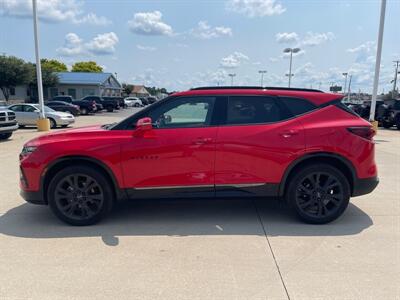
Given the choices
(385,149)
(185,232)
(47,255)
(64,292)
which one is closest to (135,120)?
(185,232)

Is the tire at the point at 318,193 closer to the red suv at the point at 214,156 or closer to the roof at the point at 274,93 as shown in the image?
the red suv at the point at 214,156

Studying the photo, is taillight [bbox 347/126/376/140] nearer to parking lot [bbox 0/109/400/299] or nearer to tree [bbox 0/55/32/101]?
parking lot [bbox 0/109/400/299]

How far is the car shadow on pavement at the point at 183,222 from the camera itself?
172 inches

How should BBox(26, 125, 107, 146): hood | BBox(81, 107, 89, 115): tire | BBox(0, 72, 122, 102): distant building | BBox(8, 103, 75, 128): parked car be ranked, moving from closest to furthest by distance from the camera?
BBox(26, 125, 107, 146): hood < BBox(8, 103, 75, 128): parked car < BBox(81, 107, 89, 115): tire < BBox(0, 72, 122, 102): distant building

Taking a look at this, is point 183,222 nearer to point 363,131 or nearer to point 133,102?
point 363,131

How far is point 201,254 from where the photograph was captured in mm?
3773

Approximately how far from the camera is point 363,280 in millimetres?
3240

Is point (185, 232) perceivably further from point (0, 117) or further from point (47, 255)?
point (0, 117)

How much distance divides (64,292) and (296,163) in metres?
3.03

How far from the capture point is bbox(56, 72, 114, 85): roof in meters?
57.7

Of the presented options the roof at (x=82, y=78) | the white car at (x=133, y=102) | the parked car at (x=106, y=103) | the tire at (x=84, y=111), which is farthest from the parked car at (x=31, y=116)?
the roof at (x=82, y=78)

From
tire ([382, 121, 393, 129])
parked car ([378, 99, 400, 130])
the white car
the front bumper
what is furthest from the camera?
the white car

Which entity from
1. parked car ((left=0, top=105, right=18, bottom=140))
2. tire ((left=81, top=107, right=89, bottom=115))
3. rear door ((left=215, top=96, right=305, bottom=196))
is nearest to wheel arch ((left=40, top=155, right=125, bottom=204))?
rear door ((left=215, top=96, right=305, bottom=196))

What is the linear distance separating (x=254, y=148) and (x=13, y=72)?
46356 millimetres
